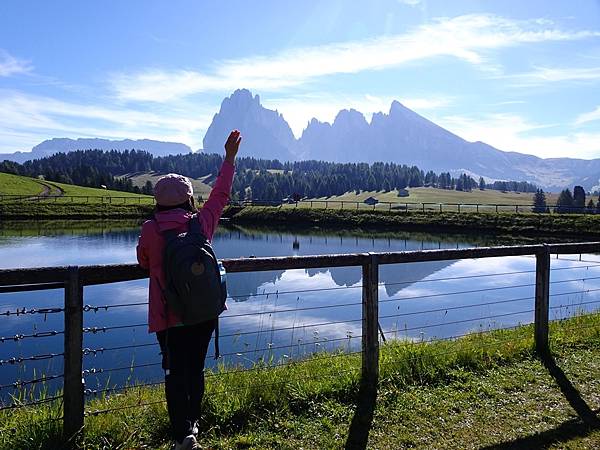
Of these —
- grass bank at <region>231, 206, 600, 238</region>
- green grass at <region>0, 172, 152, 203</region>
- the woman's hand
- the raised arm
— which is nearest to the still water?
the raised arm

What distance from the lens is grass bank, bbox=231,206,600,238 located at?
166 ft

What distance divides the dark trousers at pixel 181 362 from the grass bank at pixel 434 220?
50945 mm

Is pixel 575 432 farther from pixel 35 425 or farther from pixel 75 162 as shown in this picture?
pixel 75 162

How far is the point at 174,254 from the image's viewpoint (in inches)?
125

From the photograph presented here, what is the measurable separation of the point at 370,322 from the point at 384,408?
31.5 inches

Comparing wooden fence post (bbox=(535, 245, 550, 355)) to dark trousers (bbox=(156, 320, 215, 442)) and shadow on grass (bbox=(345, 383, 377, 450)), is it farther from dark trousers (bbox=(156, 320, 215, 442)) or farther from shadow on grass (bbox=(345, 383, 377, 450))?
dark trousers (bbox=(156, 320, 215, 442))

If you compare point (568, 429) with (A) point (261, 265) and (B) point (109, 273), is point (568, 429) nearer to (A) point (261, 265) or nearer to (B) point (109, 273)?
(A) point (261, 265)

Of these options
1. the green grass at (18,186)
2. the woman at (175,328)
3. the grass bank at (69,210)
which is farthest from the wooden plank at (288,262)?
the green grass at (18,186)

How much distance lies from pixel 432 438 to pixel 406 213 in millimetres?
62319

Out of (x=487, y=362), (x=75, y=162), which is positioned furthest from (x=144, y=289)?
(x=75, y=162)

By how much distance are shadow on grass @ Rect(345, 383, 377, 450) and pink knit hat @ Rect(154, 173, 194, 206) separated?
7.14 feet

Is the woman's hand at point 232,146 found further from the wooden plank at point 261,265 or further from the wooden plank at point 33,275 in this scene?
the wooden plank at point 33,275

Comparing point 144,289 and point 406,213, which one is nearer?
point 144,289

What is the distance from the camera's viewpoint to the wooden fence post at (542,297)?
600 cm
